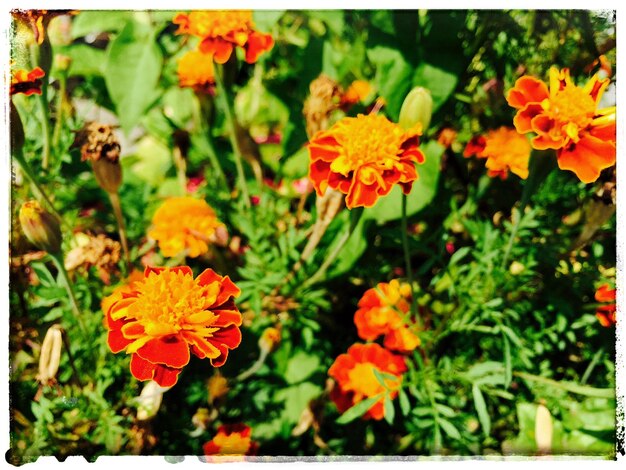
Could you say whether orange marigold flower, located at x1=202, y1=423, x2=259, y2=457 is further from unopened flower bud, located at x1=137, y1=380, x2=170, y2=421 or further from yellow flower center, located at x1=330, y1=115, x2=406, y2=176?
yellow flower center, located at x1=330, y1=115, x2=406, y2=176

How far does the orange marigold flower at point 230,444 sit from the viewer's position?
0.81m

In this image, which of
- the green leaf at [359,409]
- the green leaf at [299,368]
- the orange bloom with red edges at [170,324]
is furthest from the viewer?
the green leaf at [299,368]

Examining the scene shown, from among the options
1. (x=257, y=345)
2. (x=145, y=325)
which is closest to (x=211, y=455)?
(x=257, y=345)

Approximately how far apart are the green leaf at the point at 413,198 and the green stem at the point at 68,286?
1.26ft

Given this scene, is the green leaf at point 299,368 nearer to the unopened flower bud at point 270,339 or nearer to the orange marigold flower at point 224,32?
the unopened flower bud at point 270,339

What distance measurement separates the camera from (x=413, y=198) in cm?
82

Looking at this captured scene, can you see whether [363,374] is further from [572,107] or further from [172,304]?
[572,107]

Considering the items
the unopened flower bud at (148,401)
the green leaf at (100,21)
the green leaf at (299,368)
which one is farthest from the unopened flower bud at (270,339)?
the green leaf at (100,21)

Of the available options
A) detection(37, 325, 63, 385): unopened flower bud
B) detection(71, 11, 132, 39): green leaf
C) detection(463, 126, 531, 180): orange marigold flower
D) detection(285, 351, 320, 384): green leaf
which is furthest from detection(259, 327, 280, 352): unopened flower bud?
detection(71, 11, 132, 39): green leaf

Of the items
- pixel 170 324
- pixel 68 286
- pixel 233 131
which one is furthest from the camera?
pixel 233 131

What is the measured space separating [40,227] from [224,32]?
32cm

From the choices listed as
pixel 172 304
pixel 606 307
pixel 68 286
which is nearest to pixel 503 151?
pixel 606 307

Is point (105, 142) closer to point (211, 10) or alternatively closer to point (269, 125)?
point (211, 10)

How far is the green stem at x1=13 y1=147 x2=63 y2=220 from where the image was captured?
2.51 ft
